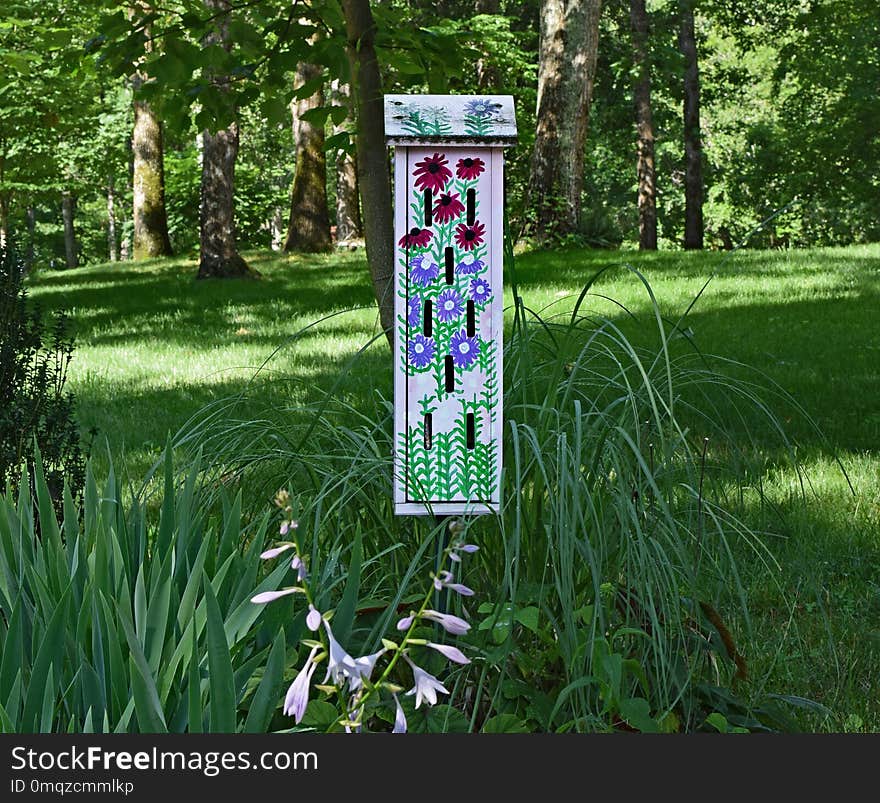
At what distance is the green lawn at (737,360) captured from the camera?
11.6 feet

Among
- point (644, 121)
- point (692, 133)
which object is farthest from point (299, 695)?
point (644, 121)

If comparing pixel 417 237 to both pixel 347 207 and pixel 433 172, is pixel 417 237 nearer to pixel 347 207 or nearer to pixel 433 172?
pixel 433 172

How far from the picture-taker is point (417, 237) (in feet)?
9.33

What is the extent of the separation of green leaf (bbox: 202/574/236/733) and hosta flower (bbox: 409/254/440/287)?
1.19m

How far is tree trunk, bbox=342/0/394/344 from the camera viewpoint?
4.02m

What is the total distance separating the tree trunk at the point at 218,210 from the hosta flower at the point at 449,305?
41.3 ft

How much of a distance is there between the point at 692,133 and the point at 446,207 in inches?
840

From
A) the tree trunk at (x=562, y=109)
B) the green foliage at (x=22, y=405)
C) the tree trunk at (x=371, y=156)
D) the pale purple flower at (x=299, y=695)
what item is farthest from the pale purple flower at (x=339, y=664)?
the tree trunk at (x=562, y=109)

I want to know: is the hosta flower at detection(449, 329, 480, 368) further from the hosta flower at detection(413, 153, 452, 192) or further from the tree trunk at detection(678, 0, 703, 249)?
the tree trunk at detection(678, 0, 703, 249)

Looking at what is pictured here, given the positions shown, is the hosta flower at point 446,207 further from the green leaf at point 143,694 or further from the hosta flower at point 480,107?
the green leaf at point 143,694

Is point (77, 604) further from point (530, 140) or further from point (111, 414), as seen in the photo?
point (530, 140)

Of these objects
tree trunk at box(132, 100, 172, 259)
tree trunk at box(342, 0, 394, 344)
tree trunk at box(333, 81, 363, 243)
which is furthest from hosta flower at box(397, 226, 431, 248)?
tree trunk at box(132, 100, 172, 259)

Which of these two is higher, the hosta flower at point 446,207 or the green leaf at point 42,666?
the hosta flower at point 446,207

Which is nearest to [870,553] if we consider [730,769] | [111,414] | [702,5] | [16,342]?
[730,769]
